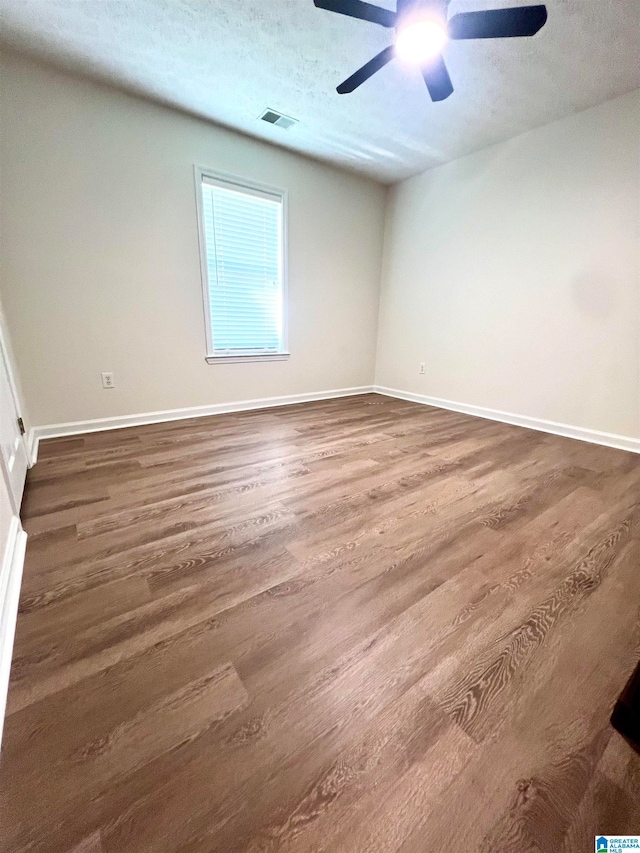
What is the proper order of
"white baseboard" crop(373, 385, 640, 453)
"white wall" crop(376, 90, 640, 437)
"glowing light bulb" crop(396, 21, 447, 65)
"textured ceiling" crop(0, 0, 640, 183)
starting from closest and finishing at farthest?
1. "glowing light bulb" crop(396, 21, 447, 65)
2. "textured ceiling" crop(0, 0, 640, 183)
3. "white wall" crop(376, 90, 640, 437)
4. "white baseboard" crop(373, 385, 640, 453)

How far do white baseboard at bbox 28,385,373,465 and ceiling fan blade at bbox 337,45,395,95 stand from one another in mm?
2585

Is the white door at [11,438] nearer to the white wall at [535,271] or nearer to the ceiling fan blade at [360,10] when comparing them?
the ceiling fan blade at [360,10]

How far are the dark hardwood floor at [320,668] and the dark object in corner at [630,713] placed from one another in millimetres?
40

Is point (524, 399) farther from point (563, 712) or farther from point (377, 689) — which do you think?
point (377, 689)

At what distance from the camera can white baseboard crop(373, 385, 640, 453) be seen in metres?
2.72

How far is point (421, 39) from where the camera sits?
1.58m

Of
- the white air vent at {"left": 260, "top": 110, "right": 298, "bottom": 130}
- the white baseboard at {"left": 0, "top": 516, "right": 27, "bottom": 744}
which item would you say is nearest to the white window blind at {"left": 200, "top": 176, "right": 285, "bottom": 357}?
the white air vent at {"left": 260, "top": 110, "right": 298, "bottom": 130}

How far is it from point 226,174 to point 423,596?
3.59m

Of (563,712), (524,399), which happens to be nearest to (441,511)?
(563,712)

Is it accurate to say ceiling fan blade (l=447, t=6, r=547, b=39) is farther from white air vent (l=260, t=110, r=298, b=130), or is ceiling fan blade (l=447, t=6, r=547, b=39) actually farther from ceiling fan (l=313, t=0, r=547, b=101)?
white air vent (l=260, t=110, r=298, b=130)

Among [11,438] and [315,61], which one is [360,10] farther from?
[11,438]

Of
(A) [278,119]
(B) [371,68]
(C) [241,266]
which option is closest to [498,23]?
(B) [371,68]

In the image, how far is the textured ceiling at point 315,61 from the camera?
179cm

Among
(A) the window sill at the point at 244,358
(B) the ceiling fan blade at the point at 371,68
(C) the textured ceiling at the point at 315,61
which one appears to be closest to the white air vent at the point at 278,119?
(C) the textured ceiling at the point at 315,61
